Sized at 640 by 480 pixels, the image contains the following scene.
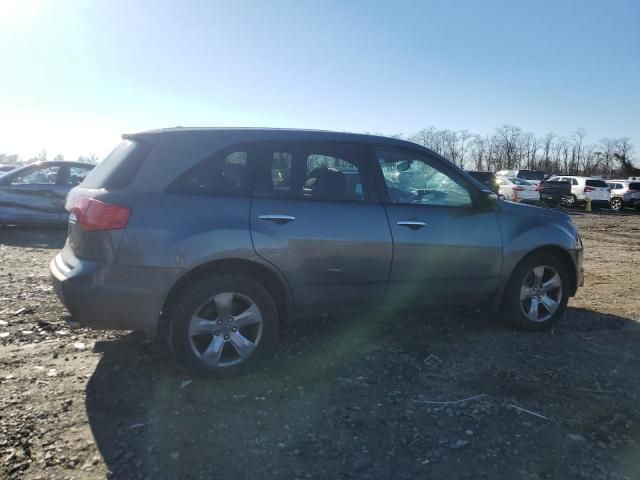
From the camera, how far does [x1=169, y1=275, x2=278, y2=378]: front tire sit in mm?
3637

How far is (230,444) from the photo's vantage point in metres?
2.99

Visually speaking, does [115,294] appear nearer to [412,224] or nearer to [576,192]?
[412,224]

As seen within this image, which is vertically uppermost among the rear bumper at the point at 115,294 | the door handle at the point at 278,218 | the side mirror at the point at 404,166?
the side mirror at the point at 404,166

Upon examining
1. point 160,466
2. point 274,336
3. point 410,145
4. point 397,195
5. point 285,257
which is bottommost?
point 160,466

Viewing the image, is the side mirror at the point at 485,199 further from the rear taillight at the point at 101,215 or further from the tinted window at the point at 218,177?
the rear taillight at the point at 101,215

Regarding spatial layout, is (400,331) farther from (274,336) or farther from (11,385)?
(11,385)

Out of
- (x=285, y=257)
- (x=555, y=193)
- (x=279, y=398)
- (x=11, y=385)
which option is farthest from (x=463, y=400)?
(x=555, y=193)

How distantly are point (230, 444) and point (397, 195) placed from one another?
7.78 ft

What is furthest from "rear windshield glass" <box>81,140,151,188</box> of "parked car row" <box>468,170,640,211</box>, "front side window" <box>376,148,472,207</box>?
"parked car row" <box>468,170,640,211</box>

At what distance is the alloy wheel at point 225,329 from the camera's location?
370 centimetres

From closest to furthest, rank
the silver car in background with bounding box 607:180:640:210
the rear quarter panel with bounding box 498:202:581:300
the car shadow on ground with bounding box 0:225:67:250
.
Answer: the rear quarter panel with bounding box 498:202:581:300 < the car shadow on ground with bounding box 0:225:67:250 < the silver car in background with bounding box 607:180:640:210

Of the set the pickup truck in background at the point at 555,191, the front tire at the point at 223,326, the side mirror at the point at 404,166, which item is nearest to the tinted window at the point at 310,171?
the side mirror at the point at 404,166

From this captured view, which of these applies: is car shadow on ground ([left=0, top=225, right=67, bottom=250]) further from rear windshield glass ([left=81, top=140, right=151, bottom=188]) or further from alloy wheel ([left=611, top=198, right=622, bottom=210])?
alloy wheel ([left=611, top=198, right=622, bottom=210])

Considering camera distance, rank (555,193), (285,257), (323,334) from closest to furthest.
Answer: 1. (285,257)
2. (323,334)
3. (555,193)
